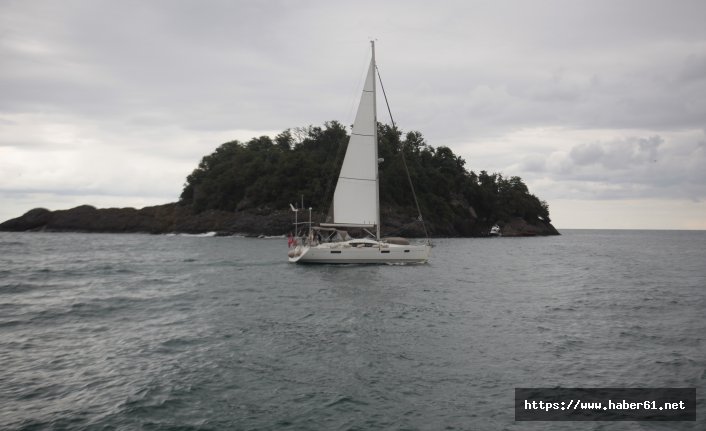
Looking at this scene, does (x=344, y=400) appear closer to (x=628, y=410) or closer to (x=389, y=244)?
(x=628, y=410)

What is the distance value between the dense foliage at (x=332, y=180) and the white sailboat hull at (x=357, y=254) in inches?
2360

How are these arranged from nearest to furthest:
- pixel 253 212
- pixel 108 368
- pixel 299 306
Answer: pixel 108 368, pixel 299 306, pixel 253 212

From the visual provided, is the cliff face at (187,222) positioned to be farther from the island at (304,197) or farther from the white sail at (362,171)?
the white sail at (362,171)

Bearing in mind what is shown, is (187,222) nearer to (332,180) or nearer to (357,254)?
(332,180)

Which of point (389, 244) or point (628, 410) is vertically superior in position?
point (389, 244)

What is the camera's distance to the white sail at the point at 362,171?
41.6m

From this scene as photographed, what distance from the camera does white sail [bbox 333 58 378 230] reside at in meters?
41.6

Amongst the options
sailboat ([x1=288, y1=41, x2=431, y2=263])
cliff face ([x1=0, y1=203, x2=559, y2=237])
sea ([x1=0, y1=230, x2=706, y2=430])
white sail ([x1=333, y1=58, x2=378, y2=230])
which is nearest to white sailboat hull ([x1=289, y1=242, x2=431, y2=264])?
sailboat ([x1=288, y1=41, x2=431, y2=263])

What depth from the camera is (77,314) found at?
2092cm

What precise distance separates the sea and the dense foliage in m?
75.0

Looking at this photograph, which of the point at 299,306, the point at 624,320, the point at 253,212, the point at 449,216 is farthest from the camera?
the point at 449,216

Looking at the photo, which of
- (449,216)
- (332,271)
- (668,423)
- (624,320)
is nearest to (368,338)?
(668,423)

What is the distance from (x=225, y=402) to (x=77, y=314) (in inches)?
512

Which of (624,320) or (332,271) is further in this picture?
(332,271)
